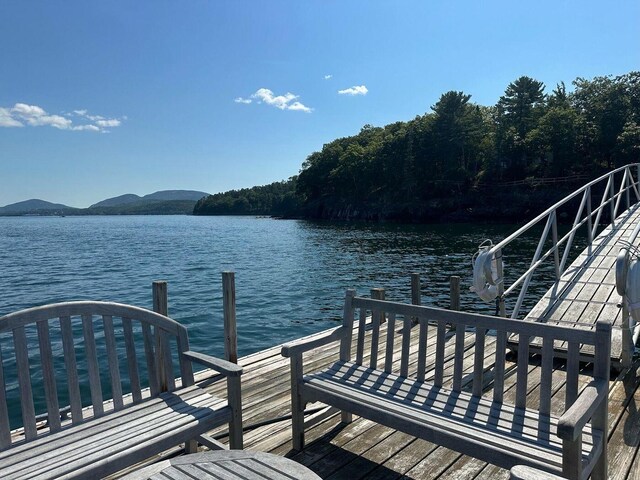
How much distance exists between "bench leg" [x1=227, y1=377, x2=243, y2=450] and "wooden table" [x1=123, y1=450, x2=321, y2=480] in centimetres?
82

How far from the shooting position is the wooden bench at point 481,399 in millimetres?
2398

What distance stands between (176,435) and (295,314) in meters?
11.4

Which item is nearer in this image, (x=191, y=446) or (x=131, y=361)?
(x=131, y=361)

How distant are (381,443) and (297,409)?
0.72 meters

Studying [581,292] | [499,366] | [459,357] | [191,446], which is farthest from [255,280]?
[499,366]

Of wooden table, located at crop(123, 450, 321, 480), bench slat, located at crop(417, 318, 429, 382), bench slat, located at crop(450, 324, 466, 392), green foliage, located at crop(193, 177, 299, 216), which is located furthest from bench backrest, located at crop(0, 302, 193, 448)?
green foliage, located at crop(193, 177, 299, 216)

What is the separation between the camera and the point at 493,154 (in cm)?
6344

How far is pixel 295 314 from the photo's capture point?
14125mm

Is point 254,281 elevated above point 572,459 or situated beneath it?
situated beneath

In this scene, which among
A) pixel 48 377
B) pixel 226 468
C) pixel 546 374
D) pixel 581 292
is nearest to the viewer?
pixel 226 468

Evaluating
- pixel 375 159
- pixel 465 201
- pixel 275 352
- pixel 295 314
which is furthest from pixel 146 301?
pixel 375 159

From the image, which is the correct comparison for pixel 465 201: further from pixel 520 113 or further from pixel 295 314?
pixel 295 314

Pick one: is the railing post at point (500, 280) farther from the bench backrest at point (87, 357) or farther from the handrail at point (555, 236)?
the bench backrest at point (87, 357)

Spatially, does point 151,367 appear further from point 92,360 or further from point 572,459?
point 572,459
